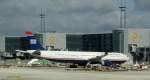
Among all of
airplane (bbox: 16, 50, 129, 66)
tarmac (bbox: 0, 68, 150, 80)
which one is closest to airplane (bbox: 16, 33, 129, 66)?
airplane (bbox: 16, 50, 129, 66)

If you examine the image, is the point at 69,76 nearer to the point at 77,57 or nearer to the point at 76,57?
the point at 76,57

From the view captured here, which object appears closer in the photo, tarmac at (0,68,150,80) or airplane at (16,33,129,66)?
tarmac at (0,68,150,80)

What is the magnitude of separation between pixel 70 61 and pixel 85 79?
62.1 m

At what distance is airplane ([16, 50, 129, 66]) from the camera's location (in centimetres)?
13288

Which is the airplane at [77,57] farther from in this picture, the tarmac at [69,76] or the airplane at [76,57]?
the tarmac at [69,76]

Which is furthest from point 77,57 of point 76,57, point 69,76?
point 69,76

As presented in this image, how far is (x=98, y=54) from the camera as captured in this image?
466ft

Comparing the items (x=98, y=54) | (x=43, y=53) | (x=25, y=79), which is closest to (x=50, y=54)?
(x=43, y=53)

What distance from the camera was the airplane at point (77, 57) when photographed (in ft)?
436

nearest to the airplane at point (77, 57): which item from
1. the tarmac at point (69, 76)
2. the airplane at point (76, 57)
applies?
the airplane at point (76, 57)

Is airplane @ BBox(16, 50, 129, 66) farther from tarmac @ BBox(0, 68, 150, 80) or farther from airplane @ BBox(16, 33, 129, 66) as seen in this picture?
tarmac @ BBox(0, 68, 150, 80)

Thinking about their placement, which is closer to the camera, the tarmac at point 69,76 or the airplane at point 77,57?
the tarmac at point 69,76

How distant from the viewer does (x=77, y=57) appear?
13512 centimetres

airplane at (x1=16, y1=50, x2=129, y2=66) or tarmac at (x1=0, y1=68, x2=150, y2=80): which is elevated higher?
airplane at (x1=16, y1=50, x2=129, y2=66)
